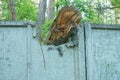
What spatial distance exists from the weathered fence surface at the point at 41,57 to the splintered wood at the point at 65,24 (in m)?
0.20

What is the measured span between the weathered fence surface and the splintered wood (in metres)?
0.20

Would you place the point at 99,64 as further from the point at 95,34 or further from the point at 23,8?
the point at 23,8

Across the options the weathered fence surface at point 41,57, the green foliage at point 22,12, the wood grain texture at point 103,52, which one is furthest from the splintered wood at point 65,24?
the green foliage at point 22,12

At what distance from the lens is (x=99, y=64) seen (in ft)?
23.7

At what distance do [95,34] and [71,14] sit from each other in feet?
2.68

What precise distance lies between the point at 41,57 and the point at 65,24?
99 centimetres

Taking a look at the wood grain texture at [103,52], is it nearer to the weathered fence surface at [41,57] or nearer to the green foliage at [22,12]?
the weathered fence surface at [41,57]

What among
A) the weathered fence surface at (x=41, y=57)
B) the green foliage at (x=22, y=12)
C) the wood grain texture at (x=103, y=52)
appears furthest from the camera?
the green foliage at (x=22, y=12)

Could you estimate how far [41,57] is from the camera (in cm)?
695

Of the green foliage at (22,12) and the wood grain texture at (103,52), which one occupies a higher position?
the green foliage at (22,12)

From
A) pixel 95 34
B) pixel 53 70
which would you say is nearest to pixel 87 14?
pixel 95 34

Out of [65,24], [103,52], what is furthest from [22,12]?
[103,52]

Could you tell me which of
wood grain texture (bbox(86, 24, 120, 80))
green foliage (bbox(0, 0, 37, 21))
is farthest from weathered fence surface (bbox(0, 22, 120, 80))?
green foliage (bbox(0, 0, 37, 21))

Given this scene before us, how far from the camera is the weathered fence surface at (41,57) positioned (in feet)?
22.6
